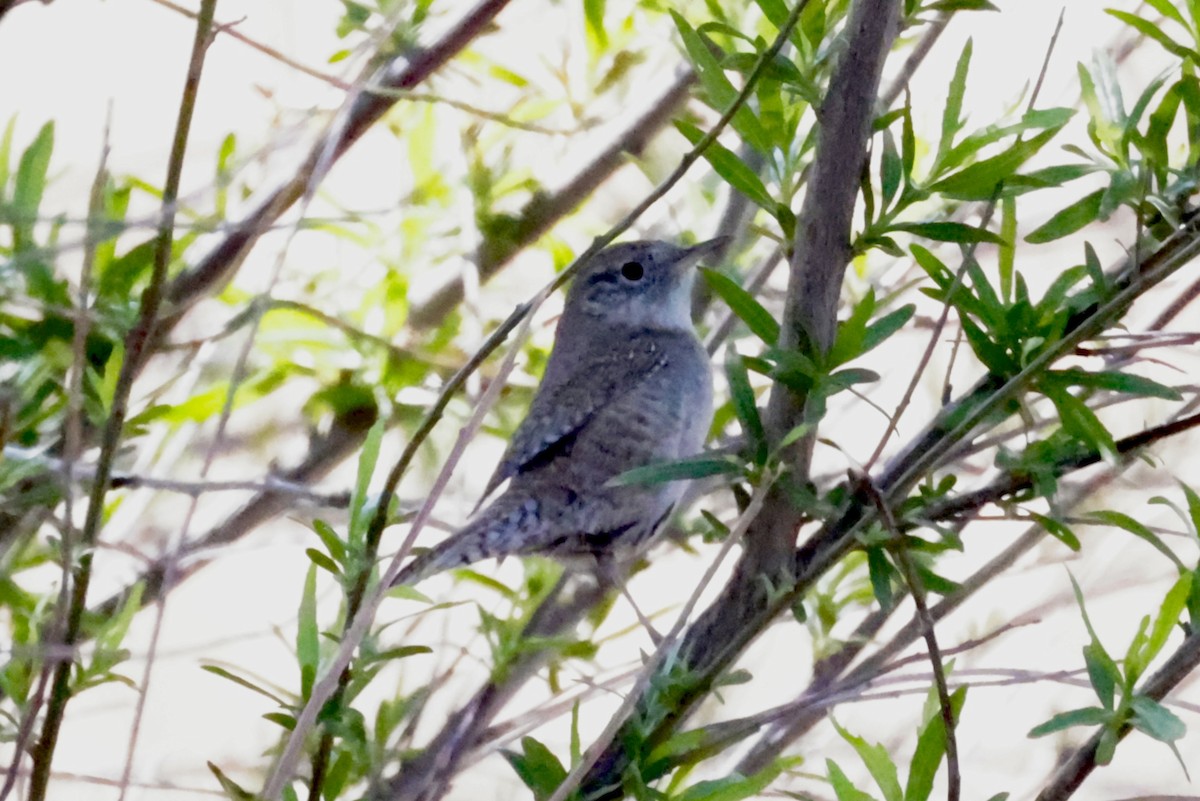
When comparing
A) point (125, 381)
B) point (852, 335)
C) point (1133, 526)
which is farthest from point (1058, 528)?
point (125, 381)

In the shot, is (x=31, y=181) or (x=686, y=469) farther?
(x=31, y=181)

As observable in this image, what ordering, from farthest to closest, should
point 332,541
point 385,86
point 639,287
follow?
point 639,287
point 385,86
point 332,541

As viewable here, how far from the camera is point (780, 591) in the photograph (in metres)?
1.16

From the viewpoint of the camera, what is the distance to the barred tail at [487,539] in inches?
59.1

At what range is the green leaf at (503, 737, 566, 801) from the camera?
133cm

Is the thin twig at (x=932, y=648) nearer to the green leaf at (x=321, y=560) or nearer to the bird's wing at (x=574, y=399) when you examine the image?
the green leaf at (x=321, y=560)

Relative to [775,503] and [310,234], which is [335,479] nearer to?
[310,234]

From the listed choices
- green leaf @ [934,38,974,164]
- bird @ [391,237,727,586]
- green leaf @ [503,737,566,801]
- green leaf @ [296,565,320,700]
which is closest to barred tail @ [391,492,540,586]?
bird @ [391,237,727,586]

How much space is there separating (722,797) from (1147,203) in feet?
2.39

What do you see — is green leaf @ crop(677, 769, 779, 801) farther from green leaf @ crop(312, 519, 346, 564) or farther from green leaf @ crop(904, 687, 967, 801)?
green leaf @ crop(312, 519, 346, 564)

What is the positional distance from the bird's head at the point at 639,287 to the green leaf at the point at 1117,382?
1298 millimetres

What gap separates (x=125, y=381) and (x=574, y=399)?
3.60 feet

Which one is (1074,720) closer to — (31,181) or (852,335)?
(852,335)

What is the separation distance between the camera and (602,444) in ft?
7.24
